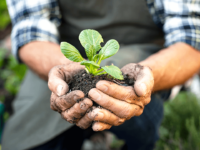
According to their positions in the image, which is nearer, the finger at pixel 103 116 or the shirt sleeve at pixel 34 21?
the finger at pixel 103 116

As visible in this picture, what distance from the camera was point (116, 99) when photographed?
86 centimetres

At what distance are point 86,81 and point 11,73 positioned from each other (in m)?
2.32

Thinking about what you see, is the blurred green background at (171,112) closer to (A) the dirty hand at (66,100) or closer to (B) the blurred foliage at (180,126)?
(B) the blurred foliage at (180,126)

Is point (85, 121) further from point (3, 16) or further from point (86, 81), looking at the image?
point (3, 16)

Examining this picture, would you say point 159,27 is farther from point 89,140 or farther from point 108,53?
point 89,140

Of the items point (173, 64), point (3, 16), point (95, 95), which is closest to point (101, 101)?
point (95, 95)

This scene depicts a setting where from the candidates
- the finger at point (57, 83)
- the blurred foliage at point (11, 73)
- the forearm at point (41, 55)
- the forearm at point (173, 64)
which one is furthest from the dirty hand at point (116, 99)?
the blurred foliage at point (11, 73)

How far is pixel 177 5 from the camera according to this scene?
1.38 m

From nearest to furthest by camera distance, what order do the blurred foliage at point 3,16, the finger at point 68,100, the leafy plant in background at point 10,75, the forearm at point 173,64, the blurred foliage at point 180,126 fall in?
1. the finger at point 68,100
2. the forearm at point 173,64
3. the blurred foliage at point 180,126
4. the leafy plant in background at point 10,75
5. the blurred foliage at point 3,16

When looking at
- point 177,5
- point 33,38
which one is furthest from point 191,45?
point 33,38

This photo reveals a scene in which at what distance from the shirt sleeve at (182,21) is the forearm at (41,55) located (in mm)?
867

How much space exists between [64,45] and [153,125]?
3.16 ft

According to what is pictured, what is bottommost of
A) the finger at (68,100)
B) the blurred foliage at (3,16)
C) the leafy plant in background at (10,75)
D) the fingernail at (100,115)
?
the leafy plant in background at (10,75)

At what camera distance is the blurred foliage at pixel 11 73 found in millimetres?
2557
